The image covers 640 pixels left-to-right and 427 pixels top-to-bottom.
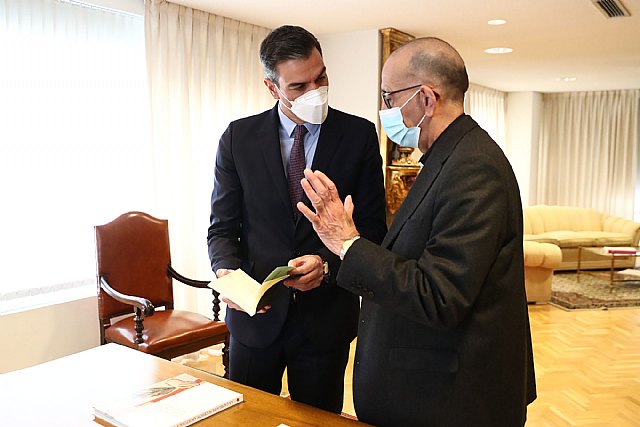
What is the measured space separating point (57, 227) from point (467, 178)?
2940 mm

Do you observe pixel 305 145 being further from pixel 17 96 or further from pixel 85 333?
pixel 85 333

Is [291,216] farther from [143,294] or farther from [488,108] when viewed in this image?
[488,108]

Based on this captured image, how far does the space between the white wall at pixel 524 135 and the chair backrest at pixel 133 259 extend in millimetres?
6912

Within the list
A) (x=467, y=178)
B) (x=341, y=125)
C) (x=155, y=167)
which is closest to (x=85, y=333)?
(x=155, y=167)

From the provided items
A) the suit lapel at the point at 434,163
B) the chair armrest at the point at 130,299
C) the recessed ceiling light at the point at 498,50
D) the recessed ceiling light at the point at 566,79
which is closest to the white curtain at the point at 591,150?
the recessed ceiling light at the point at 566,79

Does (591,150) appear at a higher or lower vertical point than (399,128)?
higher

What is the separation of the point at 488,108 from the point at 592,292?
3277 mm

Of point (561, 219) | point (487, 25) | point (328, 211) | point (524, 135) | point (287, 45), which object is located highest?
point (487, 25)

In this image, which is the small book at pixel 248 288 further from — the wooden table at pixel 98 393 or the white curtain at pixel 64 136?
the white curtain at pixel 64 136

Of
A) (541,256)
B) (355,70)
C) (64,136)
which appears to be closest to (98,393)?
(64,136)

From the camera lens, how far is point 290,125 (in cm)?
187

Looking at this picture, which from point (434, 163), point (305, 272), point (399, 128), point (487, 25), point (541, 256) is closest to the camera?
point (434, 163)

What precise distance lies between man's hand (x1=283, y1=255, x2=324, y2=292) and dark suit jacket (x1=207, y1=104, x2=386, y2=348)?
10 centimetres

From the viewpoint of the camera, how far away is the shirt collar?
1.85 m
